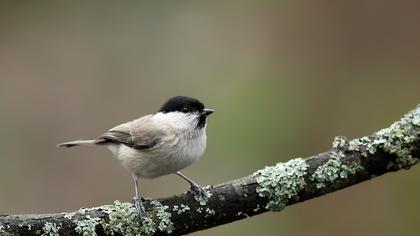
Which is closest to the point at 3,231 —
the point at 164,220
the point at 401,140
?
the point at 164,220

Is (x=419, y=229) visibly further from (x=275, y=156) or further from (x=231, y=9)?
(x=231, y=9)

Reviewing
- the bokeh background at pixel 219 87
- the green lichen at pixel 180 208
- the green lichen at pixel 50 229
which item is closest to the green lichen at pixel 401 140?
the green lichen at pixel 180 208

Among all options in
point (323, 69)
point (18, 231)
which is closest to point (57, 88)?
point (323, 69)

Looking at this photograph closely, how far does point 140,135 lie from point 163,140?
7.8 inches

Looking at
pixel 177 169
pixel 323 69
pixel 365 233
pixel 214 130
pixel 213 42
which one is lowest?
pixel 365 233

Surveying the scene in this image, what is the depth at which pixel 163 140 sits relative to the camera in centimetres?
354

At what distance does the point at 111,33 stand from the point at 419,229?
13.4ft

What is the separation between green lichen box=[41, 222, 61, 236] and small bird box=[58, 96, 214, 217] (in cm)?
60

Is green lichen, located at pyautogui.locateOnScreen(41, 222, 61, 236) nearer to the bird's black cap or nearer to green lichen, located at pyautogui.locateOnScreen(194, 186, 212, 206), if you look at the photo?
green lichen, located at pyautogui.locateOnScreen(194, 186, 212, 206)

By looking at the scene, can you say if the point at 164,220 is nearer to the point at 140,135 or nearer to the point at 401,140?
the point at 140,135

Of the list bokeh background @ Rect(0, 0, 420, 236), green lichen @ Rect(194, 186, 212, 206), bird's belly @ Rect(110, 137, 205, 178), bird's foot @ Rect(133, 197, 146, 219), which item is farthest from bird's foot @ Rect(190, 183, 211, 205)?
bokeh background @ Rect(0, 0, 420, 236)

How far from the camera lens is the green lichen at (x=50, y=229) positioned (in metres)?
2.77

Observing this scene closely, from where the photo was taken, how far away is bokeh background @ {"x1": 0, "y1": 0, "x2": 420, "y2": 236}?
18.1 feet

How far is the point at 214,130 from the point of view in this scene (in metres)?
6.18
